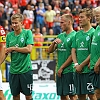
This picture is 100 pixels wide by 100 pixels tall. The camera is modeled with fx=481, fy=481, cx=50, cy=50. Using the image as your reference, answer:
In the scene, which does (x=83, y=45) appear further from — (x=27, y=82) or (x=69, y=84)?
(x=27, y=82)

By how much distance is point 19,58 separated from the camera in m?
10.6

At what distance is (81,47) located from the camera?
32.3 ft

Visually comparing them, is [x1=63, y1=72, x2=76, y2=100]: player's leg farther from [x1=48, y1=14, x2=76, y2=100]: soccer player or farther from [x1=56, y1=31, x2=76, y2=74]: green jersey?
[x1=56, y1=31, x2=76, y2=74]: green jersey

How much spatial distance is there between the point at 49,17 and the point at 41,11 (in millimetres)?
579

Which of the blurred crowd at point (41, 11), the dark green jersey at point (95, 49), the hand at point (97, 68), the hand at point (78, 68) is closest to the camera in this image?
the hand at point (97, 68)

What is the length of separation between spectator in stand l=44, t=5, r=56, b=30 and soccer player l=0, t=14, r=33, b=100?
11654 mm

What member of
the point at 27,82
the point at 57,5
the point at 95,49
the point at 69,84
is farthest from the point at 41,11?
the point at 95,49

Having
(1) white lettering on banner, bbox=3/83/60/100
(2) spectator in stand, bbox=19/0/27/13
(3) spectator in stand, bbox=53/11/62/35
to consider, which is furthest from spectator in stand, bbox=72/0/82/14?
(1) white lettering on banner, bbox=3/83/60/100

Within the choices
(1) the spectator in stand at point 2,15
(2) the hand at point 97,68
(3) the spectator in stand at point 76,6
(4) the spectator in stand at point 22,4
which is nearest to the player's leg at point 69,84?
(2) the hand at point 97,68

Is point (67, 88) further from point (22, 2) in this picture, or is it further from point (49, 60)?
point (22, 2)

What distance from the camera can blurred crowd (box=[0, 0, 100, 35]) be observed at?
21562 mm

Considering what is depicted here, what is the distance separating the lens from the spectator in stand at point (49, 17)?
73.5 ft

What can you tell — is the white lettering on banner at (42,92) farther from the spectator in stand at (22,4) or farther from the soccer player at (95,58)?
the spectator in stand at (22,4)

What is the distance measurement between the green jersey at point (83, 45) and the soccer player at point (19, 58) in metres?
1.16
